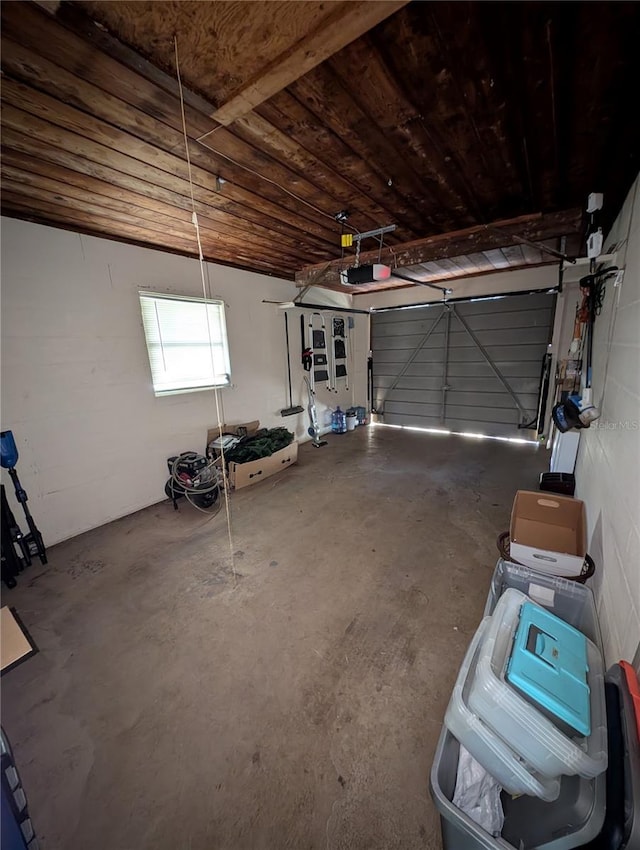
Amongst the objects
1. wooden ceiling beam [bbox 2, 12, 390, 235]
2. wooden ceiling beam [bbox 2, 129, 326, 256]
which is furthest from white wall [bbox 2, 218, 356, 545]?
wooden ceiling beam [bbox 2, 12, 390, 235]

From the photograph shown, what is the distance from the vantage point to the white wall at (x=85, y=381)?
249 cm

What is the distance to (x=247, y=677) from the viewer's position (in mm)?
1579

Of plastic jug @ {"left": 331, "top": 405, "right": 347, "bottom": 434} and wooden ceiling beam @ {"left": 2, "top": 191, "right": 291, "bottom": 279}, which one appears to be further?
plastic jug @ {"left": 331, "top": 405, "right": 347, "bottom": 434}

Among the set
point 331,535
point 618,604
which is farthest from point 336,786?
point 331,535

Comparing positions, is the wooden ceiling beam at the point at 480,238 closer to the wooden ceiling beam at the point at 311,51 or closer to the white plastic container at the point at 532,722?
the wooden ceiling beam at the point at 311,51

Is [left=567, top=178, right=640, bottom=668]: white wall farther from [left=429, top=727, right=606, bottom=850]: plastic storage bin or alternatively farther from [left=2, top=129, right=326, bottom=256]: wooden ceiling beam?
[left=2, top=129, right=326, bottom=256]: wooden ceiling beam

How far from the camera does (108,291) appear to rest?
9.71 feet

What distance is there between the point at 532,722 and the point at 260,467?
3444 millimetres

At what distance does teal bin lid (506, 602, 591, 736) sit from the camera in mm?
861

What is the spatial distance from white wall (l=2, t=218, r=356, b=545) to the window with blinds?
100 mm

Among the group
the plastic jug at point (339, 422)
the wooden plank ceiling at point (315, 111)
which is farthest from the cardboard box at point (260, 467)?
the wooden plank ceiling at point (315, 111)

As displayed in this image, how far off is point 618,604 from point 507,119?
7.41ft

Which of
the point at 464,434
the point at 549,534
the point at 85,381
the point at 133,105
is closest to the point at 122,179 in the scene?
the point at 133,105

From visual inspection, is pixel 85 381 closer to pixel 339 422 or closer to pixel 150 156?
pixel 150 156
